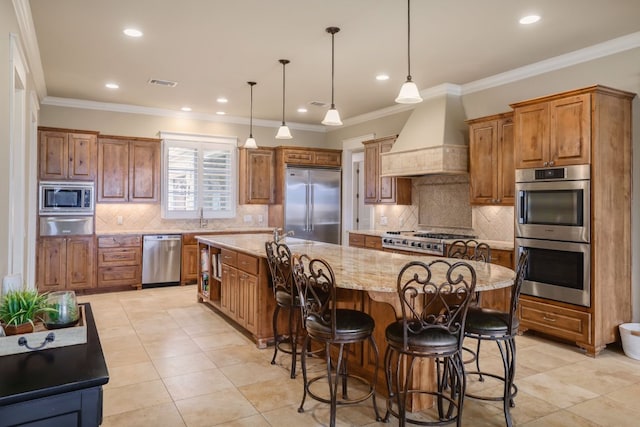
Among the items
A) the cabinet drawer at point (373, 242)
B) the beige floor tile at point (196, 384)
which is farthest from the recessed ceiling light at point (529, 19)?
the beige floor tile at point (196, 384)

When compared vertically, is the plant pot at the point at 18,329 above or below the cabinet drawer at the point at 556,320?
above

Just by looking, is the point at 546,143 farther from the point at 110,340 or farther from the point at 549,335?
the point at 110,340

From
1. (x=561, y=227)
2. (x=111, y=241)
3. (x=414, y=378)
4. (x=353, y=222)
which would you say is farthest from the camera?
(x=353, y=222)

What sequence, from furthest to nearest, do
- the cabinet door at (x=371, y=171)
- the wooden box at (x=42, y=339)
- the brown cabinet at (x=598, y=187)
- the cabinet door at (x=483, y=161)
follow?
the cabinet door at (x=371, y=171)
the cabinet door at (x=483, y=161)
the brown cabinet at (x=598, y=187)
the wooden box at (x=42, y=339)

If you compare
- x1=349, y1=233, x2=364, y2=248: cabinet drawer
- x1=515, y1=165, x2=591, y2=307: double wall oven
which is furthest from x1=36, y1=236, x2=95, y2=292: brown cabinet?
x1=515, y1=165, x2=591, y2=307: double wall oven

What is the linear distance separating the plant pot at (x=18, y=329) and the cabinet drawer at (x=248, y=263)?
246cm

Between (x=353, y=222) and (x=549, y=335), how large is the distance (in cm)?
440

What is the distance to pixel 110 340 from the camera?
4.25m

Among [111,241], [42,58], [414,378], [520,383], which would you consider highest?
[42,58]

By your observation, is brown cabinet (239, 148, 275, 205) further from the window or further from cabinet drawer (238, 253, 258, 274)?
cabinet drawer (238, 253, 258, 274)

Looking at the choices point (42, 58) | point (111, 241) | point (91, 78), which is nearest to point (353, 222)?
point (111, 241)

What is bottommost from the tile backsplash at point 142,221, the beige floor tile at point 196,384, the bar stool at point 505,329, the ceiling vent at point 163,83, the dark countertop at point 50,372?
the beige floor tile at point 196,384

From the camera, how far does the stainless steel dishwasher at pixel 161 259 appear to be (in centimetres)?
675

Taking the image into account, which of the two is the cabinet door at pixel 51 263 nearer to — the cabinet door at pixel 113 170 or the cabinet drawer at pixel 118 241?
the cabinet drawer at pixel 118 241
